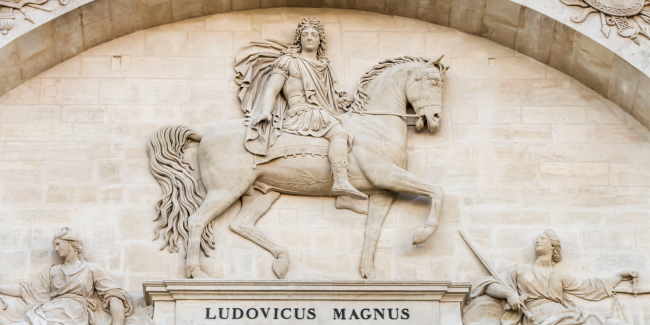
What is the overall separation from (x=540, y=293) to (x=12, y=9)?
6.54m

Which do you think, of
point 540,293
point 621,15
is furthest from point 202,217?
point 621,15

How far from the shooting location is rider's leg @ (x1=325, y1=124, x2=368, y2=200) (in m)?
13.3

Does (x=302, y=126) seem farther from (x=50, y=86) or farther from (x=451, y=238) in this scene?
(x=50, y=86)

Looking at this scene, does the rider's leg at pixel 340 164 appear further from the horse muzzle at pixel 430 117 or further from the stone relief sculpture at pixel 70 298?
the stone relief sculpture at pixel 70 298

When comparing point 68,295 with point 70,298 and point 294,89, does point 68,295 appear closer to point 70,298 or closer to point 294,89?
point 70,298

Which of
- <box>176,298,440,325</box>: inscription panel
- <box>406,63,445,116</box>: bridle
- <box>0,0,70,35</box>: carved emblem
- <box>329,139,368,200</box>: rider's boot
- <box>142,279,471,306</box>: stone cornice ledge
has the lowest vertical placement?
<box>176,298,440,325</box>: inscription panel

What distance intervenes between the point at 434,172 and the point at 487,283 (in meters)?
1.49

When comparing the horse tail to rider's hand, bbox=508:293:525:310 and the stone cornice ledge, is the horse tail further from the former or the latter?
rider's hand, bbox=508:293:525:310

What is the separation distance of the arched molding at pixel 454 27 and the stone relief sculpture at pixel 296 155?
3.21 feet

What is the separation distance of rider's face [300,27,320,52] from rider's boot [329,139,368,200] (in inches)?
53.6

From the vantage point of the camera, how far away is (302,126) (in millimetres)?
13688

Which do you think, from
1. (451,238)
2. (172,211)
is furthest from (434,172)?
(172,211)

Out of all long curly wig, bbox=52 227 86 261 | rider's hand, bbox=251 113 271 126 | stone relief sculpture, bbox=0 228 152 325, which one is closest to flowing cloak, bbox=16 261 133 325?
stone relief sculpture, bbox=0 228 152 325

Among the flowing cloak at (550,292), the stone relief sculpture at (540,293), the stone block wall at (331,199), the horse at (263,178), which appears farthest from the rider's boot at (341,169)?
the flowing cloak at (550,292)
